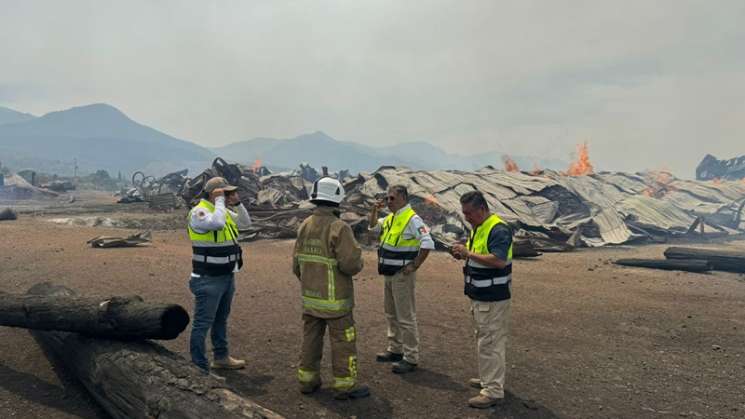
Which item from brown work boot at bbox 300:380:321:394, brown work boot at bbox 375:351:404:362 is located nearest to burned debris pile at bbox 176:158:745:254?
brown work boot at bbox 375:351:404:362

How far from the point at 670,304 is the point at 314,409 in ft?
28.0

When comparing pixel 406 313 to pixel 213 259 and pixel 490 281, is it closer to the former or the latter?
pixel 490 281

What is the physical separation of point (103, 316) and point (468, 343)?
491cm

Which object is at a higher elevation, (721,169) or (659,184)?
(721,169)

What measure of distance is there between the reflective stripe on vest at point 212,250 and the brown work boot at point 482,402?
310 cm

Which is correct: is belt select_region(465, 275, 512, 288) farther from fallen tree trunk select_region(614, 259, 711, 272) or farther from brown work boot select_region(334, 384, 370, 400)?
fallen tree trunk select_region(614, 259, 711, 272)

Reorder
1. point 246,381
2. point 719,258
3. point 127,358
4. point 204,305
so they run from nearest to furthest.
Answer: point 127,358
point 204,305
point 246,381
point 719,258

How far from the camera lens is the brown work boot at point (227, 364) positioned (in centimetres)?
556

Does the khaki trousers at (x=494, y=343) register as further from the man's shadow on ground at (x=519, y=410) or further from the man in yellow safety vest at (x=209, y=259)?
the man in yellow safety vest at (x=209, y=259)

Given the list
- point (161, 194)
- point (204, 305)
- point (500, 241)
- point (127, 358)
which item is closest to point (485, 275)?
point (500, 241)

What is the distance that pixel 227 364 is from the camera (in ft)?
18.3

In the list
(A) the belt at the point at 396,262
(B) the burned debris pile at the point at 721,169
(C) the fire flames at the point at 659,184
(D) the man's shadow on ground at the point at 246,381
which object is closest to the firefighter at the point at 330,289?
(D) the man's shadow on ground at the point at 246,381

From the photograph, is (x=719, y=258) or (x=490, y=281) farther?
(x=719, y=258)

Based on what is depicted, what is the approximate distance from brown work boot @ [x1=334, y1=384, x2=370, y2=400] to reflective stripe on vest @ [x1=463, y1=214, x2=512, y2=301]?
1577 mm
